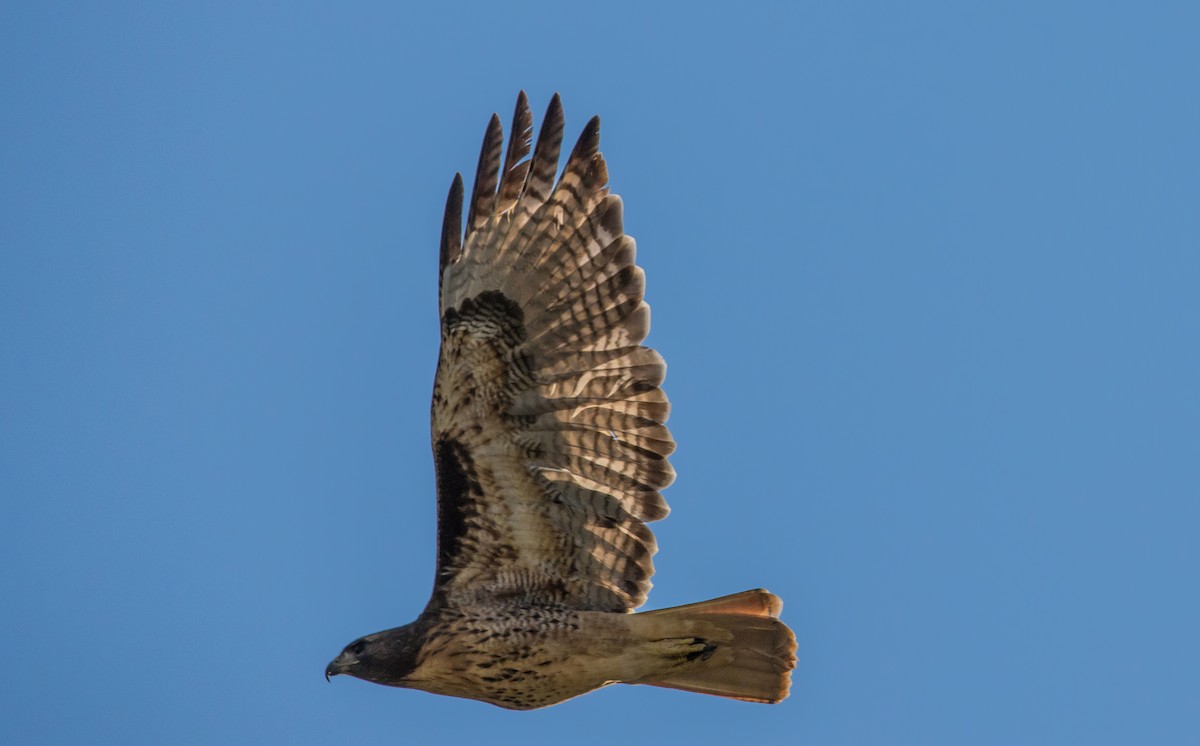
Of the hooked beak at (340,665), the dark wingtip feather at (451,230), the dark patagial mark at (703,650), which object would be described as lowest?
the hooked beak at (340,665)

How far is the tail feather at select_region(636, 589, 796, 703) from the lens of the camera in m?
9.24

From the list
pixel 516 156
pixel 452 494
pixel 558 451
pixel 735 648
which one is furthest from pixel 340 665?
pixel 516 156

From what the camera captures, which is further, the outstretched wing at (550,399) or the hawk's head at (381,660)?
the outstretched wing at (550,399)

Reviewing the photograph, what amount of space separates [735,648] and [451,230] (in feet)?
8.74

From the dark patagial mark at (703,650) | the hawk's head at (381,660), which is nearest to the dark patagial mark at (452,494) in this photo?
the hawk's head at (381,660)

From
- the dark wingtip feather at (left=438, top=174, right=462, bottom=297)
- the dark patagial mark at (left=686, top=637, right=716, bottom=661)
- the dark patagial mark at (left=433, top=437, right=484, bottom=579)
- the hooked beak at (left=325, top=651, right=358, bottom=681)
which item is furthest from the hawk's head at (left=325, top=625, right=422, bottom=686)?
the dark wingtip feather at (left=438, top=174, right=462, bottom=297)

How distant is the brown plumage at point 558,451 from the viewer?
30.1ft

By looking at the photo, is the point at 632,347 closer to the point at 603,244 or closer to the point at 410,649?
the point at 603,244

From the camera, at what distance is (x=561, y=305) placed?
368 inches

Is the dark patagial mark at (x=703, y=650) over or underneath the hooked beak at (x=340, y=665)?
over

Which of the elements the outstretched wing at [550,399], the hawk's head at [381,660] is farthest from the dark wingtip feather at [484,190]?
the hawk's head at [381,660]

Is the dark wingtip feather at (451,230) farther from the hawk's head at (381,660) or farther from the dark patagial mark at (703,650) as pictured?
the dark patagial mark at (703,650)

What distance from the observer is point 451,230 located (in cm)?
920

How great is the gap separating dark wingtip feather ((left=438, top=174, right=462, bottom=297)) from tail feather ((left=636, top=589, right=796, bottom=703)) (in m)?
2.12
